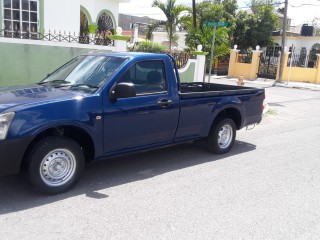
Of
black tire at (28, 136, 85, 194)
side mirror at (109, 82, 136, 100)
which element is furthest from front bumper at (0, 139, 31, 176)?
side mirror at (109, 82, 136, 100)

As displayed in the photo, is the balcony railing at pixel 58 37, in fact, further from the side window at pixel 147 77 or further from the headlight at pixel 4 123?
the headlight at pixel 4 123

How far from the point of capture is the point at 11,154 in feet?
12.8

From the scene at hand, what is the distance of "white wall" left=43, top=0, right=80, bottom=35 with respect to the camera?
1232cm

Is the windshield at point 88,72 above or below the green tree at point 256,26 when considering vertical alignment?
below

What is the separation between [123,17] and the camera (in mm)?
64312

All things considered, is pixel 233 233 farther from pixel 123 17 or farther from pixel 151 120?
pixel 123 17

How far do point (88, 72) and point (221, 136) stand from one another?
2.86 m

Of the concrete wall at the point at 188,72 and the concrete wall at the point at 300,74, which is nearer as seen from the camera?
the concrete wall at the point at 188,72

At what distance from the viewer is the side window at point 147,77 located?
5051 mm

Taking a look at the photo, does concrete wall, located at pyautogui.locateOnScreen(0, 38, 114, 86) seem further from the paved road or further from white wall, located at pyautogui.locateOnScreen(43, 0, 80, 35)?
the paved road

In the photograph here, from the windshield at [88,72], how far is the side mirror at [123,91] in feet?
0.80

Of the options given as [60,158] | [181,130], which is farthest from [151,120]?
[60,158]

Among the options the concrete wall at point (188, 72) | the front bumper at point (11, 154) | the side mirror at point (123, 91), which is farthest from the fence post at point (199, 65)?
the front bumper at point (11, 154)

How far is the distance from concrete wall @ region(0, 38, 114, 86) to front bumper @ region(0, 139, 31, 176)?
5.10 metres
